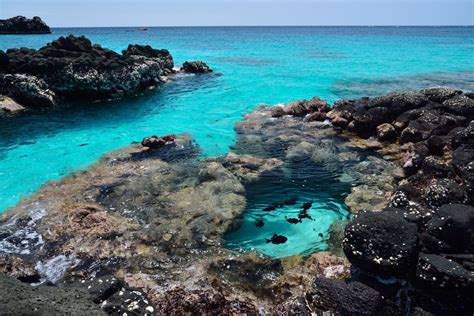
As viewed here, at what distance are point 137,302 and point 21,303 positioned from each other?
7.03ft

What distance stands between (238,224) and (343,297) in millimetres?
4443

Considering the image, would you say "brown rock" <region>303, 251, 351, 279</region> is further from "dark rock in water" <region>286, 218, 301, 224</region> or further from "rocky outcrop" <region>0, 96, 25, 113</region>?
"rocky outcrop" <region>0, 96, 25, 113</region>

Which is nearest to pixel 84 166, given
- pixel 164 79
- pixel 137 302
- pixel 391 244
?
pixel 137 302

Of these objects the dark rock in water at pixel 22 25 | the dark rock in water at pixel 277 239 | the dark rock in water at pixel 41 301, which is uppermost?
the dark rock in water at pixel 22 25

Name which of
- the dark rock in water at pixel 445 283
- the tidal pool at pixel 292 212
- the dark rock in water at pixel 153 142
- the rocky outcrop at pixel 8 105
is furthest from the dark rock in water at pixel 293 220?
the rocky outcrop at pixel 8 105

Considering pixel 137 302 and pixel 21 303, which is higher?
pixel 21 303

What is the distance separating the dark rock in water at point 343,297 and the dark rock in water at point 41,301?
400cm

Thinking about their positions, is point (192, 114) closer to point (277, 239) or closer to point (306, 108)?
point (306, 108)

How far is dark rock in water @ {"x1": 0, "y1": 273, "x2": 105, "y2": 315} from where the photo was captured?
5.45 metres

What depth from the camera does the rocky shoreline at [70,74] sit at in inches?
1009

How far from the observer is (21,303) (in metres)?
5.56

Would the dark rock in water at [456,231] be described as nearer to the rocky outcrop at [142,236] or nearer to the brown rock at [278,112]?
the rocky outcrop at [142,236]

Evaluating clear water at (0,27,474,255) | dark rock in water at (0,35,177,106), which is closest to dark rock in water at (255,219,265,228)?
clear water at (0,27,474,255)

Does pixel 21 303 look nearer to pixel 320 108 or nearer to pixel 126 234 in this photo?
pixel 126 234
